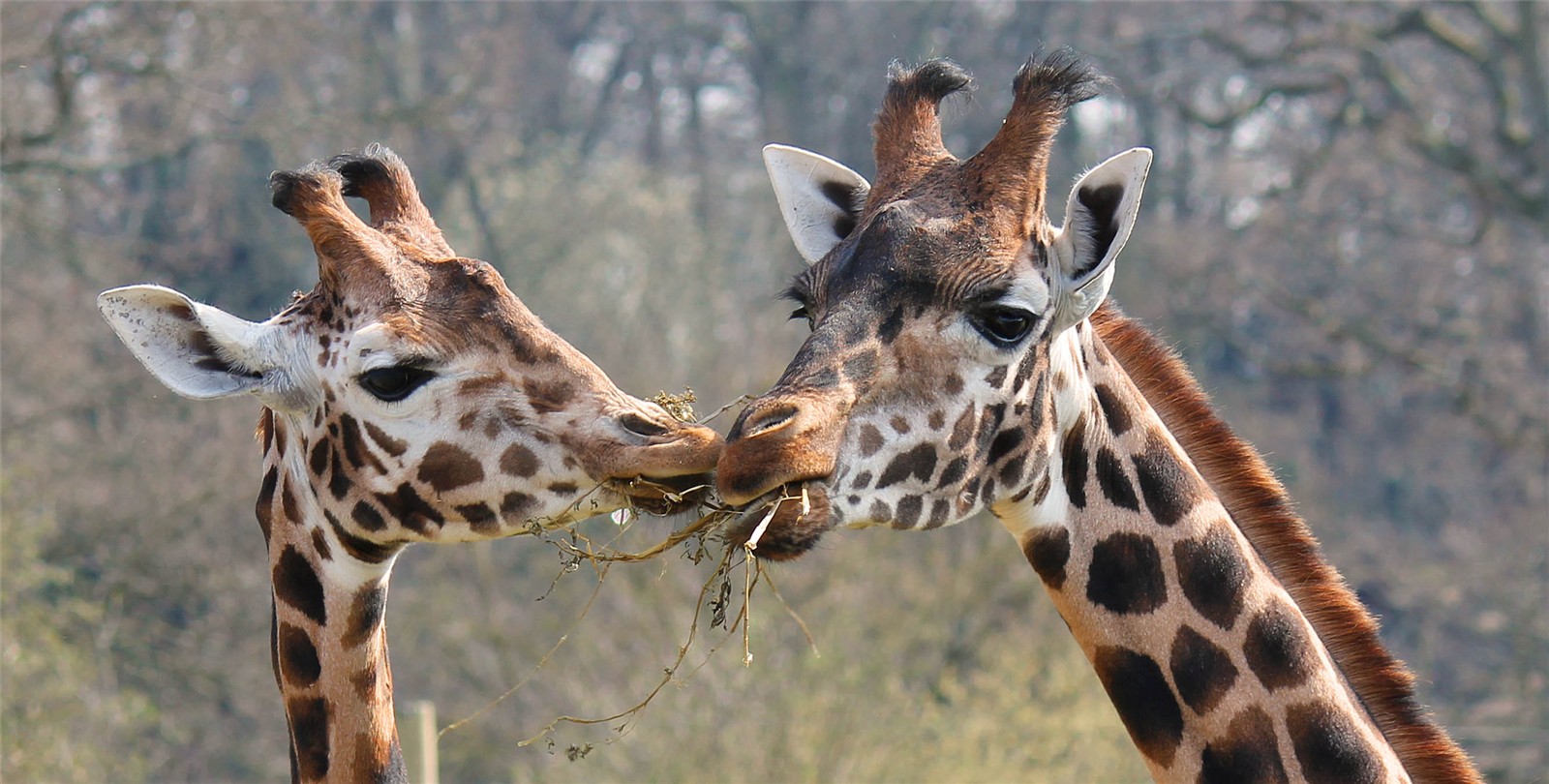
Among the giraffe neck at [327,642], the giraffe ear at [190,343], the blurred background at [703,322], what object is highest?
the giraffe ear at [190,343]

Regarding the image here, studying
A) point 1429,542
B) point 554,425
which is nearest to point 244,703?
point 554,425

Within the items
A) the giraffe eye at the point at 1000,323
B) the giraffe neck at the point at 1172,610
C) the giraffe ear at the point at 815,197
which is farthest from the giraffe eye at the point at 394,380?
the giraffe neck at the point at 1172,610

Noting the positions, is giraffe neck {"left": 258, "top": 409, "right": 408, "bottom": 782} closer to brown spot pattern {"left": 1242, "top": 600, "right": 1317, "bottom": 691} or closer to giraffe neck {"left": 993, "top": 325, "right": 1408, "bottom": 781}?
giraffe neck {"left": 993, "top": 325, "right": 1408, "bottom": 781}

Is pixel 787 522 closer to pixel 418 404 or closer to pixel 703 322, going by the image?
pixel 418 404

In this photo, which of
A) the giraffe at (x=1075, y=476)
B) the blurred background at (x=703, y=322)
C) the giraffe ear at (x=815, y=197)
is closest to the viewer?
the giraffe at (x=1075, y=476)

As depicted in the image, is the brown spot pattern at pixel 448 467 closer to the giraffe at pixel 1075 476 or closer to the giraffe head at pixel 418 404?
the giraffe head at pixel 418 404

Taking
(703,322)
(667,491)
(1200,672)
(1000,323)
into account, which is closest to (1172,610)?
(1200,672)

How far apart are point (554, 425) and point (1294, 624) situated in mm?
1870

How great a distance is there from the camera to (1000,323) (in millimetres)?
4035

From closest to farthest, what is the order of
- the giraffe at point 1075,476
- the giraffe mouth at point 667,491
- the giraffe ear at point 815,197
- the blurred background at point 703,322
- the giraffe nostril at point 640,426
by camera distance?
the giraffe at point 1075,476 < the giraffe mouth at point 667,491 < the giraffe nostril at point 640,426 < the giraffe ear at point 815,197 < the blurred background at point 703,322

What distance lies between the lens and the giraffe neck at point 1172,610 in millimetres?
3893

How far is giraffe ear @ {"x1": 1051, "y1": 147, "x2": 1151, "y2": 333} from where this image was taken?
13.4 ft

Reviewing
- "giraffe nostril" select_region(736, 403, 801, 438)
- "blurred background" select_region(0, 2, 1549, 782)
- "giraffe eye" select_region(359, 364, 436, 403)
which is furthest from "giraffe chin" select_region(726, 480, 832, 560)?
"blurred background" select_region(0, 2, 1549, 782)

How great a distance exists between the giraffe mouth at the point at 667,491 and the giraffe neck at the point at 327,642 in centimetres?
71
